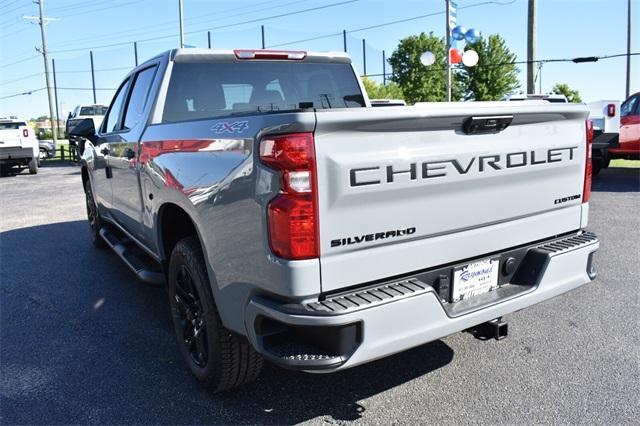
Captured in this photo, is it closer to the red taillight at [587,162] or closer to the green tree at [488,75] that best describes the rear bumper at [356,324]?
the red taillight at [587,162]

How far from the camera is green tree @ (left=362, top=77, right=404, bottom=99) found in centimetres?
3703

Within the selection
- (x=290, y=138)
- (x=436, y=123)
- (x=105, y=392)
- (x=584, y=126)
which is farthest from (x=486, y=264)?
(x=105, y=392)

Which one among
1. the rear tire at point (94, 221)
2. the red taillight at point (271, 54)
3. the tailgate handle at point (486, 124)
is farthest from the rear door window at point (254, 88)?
the rear tire at point (94, 221)

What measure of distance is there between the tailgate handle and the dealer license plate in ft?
2.22

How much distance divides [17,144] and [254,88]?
16457 mm

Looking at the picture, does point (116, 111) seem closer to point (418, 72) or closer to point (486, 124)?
point (486, 124)

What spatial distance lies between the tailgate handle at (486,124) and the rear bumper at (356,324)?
0.78m

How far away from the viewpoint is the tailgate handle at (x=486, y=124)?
2619mm

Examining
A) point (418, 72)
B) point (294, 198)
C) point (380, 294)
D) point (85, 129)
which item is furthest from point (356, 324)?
point (418, 72)

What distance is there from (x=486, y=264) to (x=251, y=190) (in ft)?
4.33

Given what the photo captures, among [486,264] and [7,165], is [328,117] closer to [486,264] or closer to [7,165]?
[486,264]

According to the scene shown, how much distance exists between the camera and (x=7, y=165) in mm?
18953

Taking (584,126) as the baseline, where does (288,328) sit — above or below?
below

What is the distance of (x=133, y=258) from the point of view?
442cm
